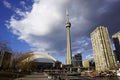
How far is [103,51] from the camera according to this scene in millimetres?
179750

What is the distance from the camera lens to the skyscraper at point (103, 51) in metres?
176

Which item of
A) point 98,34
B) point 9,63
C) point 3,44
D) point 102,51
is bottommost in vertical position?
point 9,63

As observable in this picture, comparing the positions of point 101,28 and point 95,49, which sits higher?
point 101,28

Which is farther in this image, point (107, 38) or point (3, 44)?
point (107, 38)

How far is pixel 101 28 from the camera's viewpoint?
197375mm

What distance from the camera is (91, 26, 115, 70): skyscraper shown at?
176 m

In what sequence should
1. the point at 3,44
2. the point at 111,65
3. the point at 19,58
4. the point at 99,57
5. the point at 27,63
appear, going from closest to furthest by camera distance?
the point at 3,44 → the point at 19,58 → the point at 27,63 → the point at 111,65 → the point at 99,57

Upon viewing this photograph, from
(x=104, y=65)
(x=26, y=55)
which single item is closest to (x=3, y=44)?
(x=26, y=55)

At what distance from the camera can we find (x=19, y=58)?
377 feet

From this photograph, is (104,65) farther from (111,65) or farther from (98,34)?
(98,34)

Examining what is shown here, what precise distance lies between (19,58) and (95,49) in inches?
4498

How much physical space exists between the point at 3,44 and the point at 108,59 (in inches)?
5291

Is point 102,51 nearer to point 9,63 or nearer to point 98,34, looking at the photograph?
point 98,34

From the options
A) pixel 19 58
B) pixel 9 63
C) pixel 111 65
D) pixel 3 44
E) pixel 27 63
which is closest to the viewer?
pixel 3 44
